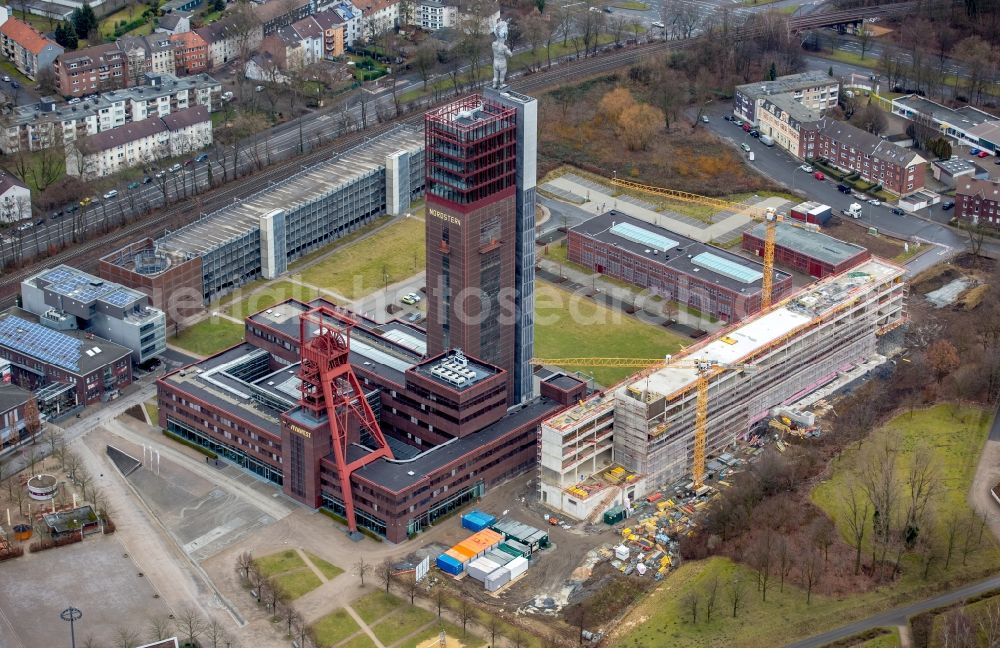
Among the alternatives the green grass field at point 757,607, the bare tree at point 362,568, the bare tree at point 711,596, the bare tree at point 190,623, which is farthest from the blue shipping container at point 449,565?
the bare tree at point 711,596

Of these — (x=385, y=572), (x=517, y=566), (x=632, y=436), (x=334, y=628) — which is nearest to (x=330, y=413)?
(x=385, y=572)

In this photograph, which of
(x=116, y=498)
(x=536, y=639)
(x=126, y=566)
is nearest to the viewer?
(x=536, y=639)

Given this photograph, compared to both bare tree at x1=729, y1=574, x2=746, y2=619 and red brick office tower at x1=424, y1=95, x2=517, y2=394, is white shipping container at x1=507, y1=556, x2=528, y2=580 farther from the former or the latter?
red brick office tower at x1=424, y1=95, x2=517, y2=394

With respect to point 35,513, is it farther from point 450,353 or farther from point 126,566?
point 450,353

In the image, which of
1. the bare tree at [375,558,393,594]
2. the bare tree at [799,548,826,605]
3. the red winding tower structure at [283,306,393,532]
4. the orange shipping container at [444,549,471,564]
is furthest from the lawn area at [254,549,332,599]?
the bare tree at [799,548,826,605]

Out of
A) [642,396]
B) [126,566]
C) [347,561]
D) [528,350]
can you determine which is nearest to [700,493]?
[642,396]

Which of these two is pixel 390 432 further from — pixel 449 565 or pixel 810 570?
pixel 810 570
